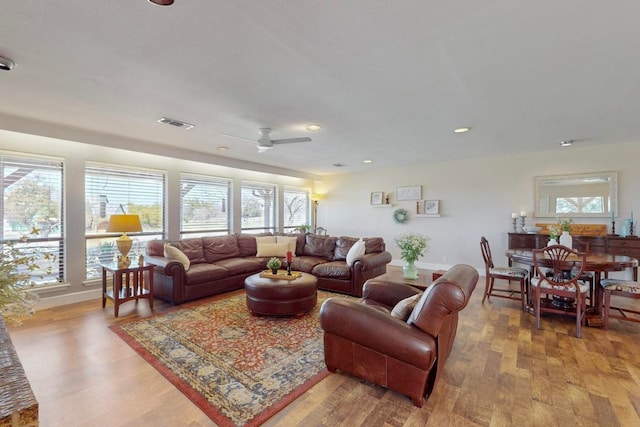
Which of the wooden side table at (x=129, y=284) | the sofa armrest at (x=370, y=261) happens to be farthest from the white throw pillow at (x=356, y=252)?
the wooden side table at (x=129, y=284)

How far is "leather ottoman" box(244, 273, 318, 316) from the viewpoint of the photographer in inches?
133

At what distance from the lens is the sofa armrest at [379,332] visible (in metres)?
1.86

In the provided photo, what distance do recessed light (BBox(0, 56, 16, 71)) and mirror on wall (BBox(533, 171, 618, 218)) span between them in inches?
282

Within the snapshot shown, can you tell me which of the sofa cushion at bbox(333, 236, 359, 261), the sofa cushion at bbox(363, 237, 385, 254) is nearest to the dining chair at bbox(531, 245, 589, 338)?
the sofa cushion at bbox(363, 237, 385, 254)

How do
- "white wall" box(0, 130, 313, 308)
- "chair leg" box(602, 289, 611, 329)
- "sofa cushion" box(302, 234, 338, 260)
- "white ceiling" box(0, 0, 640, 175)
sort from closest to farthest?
"white ceiling" box(0, 0, 640, 175)
"chair leg" box(602, 289, 611, 329)
"white wall" box(0, 130, 313, 308)
"sofa cushion" box(302, 234, 338, 260)

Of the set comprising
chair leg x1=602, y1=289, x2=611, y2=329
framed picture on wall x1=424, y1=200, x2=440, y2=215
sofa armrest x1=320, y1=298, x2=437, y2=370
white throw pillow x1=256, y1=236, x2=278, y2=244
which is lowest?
chair leg x1=602, y1=289, x2=611, y2=329

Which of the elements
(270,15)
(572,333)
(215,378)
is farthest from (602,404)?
(270,15)

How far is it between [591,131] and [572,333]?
112 inches

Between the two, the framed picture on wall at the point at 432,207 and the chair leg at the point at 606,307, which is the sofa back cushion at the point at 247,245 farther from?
the chair leg at the point at 606,307

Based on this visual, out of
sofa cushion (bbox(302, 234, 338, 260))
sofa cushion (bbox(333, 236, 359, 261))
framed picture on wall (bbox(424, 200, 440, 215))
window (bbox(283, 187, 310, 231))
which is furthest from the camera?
window (bbox(283, 187, 310, 231))

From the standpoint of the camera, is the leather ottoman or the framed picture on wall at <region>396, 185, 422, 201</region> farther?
the framed picture on wall at <region>396, 185, 422, 201</region>

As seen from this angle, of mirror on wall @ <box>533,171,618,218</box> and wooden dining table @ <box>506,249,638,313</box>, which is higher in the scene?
mirror on wall @ <box>533,171,618,218</box>

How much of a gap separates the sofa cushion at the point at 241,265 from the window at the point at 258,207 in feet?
6.02

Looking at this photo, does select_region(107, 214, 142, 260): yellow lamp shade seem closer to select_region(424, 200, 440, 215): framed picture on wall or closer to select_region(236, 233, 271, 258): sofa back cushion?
select_region(236, 233, 271, 258): sofa back cushion
